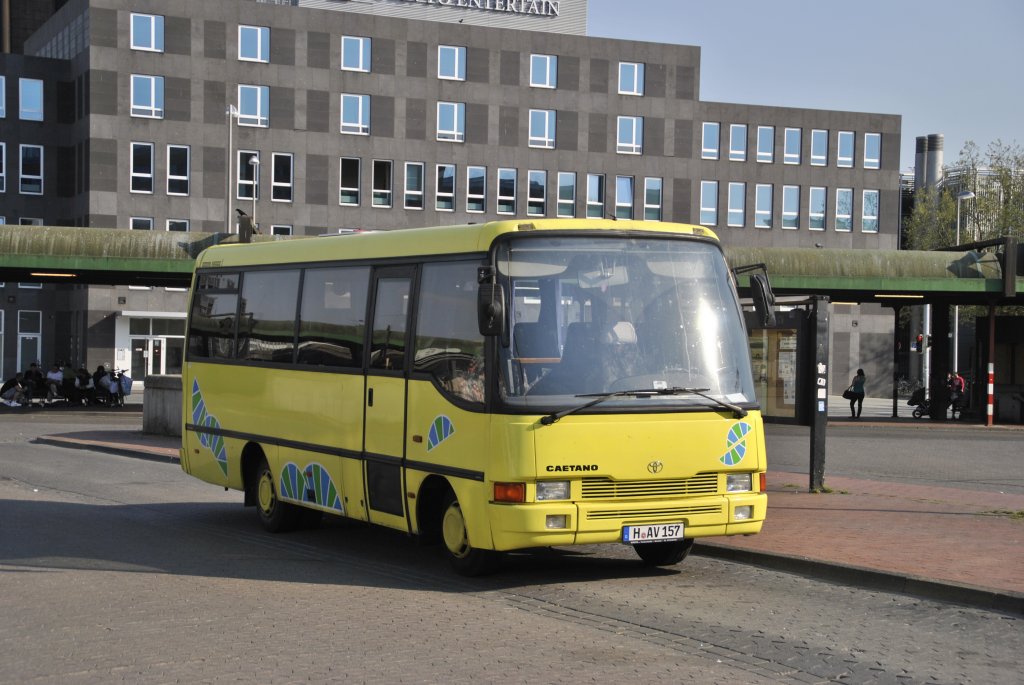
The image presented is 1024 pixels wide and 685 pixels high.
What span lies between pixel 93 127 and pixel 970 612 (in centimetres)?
5998

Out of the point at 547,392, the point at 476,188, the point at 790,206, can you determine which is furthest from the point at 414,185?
the point at 547,392

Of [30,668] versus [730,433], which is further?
[730,433]

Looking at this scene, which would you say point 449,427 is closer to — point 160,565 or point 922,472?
point 160,565

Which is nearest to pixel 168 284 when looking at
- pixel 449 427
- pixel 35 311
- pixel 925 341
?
pixel 35 311

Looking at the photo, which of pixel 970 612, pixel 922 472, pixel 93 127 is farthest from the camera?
pixel 93 127

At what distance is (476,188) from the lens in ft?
228

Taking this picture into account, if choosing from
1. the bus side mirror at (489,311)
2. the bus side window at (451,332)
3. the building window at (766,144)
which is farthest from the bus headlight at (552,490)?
the building window at (766,144)

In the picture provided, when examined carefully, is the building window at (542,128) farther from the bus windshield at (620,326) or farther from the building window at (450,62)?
the bus windshield at (620,326)

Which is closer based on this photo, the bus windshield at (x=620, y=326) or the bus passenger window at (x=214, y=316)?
the bus windshield at (x=620, y=326)

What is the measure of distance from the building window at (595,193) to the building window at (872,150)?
1625 cm

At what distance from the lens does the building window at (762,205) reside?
2955 inches

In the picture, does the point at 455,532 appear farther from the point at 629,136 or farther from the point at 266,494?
the point at 629,136

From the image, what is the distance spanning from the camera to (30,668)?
793cm

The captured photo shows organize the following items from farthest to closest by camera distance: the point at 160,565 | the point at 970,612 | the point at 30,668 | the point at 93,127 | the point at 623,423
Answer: the point at 93,127 < the point at 160,565 < the point at 623,423 < the point at 970,612 < the point at 30,668
